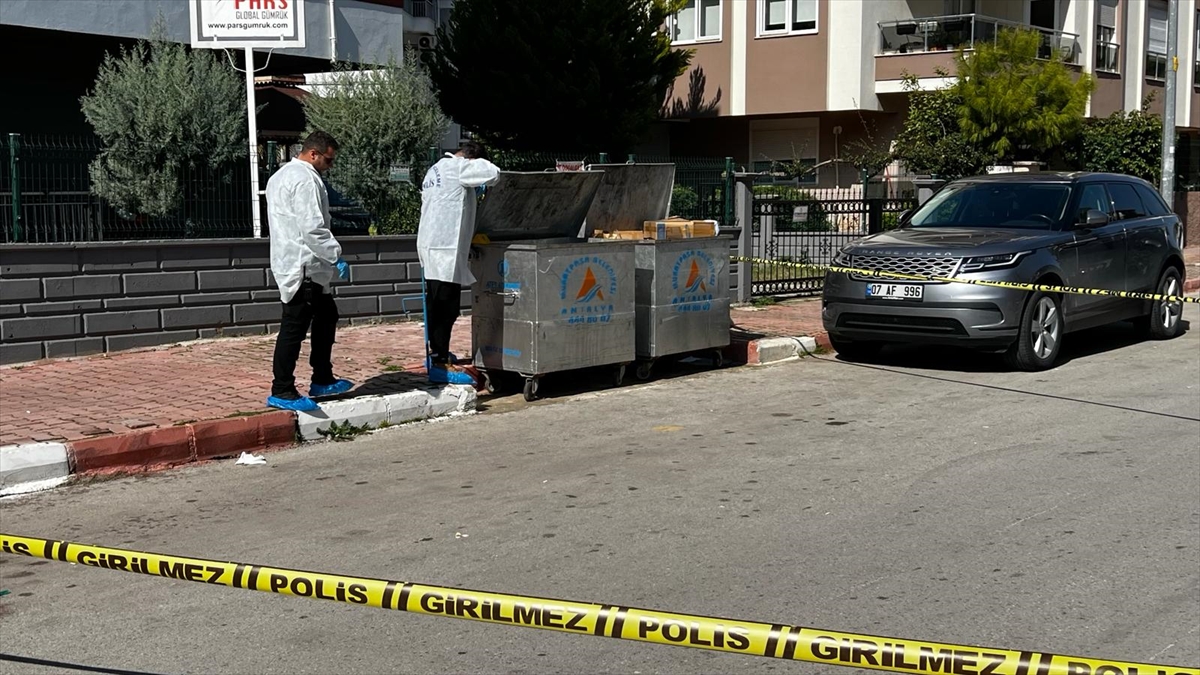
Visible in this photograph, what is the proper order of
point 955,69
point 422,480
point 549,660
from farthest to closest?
point 955,69 → point 422,480 → point 549,660

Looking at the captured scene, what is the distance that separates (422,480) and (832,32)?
83.6 ft

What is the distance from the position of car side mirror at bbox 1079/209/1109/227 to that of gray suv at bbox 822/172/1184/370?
1cm

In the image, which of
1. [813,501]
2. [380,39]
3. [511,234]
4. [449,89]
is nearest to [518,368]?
[511,234]

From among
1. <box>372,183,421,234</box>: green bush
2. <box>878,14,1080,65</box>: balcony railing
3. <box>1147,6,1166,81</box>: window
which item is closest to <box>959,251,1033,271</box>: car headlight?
<box>372,183,421,234</box>: green bush

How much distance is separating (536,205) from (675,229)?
1276 mm

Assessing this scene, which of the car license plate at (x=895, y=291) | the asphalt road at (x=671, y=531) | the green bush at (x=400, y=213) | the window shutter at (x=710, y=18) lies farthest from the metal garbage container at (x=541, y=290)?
the window shutter at (x=710, y=18)

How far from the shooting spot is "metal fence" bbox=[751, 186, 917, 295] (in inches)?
619

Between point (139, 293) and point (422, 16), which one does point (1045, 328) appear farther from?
point (422, 16)

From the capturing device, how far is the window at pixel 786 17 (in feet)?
A: 101

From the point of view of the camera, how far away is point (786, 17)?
31.2 meters

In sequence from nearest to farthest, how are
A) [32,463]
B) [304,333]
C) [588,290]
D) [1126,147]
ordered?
[32,463]
[304,333]
[588,290]
[1126,147]

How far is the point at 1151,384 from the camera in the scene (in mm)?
10383

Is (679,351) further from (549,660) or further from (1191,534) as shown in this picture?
(549,660)

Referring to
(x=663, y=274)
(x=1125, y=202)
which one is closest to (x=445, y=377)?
(x=663, y=274)
